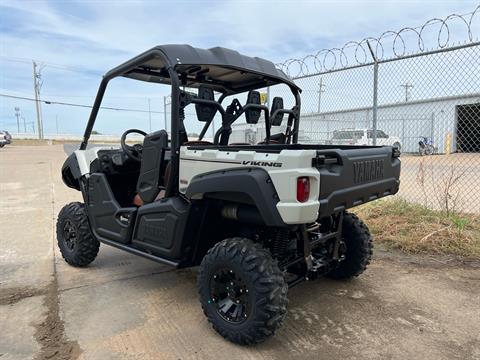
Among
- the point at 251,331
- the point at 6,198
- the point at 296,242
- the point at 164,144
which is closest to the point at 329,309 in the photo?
the point at 296,242

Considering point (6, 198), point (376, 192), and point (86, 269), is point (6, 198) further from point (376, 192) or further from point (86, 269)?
point (376, 192)

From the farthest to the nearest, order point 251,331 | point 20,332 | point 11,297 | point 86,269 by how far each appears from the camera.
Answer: point 86,269 → point 11,297 → point 20,332 → point 251,331

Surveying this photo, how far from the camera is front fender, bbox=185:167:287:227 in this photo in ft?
7.73

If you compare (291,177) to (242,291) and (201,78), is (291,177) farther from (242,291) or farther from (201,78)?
(201,78)

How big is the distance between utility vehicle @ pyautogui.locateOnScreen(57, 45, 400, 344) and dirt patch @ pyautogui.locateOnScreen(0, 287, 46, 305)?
0.57 m

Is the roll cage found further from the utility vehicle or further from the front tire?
the front tire

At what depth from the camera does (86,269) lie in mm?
4156

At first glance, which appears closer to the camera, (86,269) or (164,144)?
(164,144)

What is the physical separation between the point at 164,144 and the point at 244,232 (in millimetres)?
923

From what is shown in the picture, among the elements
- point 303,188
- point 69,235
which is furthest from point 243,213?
point 69,235

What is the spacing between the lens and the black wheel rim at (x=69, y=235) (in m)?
4.20

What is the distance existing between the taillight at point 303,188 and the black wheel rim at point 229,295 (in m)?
0.71

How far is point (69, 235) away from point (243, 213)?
2.36m

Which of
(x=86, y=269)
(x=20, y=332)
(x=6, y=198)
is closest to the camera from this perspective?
(x=20, y=332)
